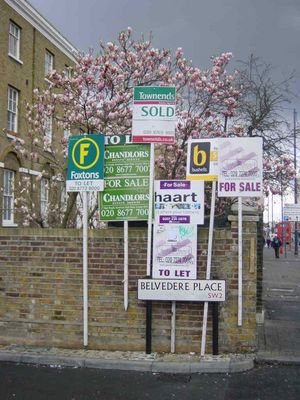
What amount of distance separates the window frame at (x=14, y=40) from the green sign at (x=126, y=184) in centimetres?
1855

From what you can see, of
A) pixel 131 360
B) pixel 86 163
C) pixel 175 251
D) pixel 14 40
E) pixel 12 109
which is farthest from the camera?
pixel 14 40

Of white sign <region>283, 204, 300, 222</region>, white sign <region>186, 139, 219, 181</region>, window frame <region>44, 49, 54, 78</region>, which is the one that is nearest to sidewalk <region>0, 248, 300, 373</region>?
white sign <region>186, 139, 219, 181</region>

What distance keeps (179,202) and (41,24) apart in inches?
883

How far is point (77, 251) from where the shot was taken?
782 centimetres

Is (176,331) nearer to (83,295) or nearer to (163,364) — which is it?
(163,364)

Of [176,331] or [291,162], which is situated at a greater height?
[291,162]

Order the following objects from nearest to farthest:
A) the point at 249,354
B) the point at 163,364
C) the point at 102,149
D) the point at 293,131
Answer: the point at 163,364, the point at 249,354, the point at 102,149, the point at 293,131

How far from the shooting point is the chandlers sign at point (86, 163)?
7.81m

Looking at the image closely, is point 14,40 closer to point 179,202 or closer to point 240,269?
point 179,202

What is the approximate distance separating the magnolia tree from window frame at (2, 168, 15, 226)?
32.9ft

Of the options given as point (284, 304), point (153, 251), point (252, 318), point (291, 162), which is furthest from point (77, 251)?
point (291, 162)

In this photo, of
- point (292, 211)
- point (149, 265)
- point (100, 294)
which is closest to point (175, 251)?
point (149, 265)

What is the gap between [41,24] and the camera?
2722 centimetres

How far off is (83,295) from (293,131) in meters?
8.05
